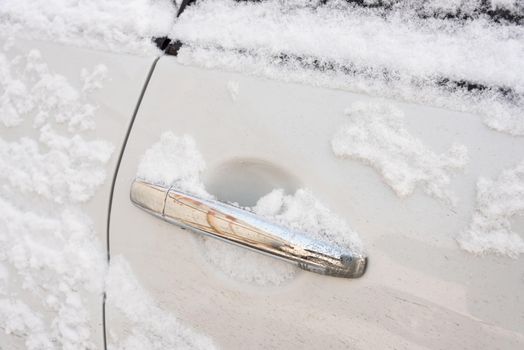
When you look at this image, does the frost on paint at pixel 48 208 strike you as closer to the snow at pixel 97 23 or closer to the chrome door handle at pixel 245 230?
the snow at pixel 97 23

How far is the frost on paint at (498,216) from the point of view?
3.34 feet

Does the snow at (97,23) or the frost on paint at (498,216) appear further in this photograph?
the snow at (97,23)

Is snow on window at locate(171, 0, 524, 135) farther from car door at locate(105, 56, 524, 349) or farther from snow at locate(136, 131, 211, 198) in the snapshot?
snow at locate(136, 131, 211, 198)

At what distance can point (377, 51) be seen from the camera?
3.86 feet

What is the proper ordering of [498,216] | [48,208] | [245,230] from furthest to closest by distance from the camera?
[48,208]
[245,230]
[498,216]

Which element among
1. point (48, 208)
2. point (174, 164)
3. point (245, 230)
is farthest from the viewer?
point (48, 208)

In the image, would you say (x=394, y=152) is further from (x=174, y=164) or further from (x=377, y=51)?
(x=174, y=164)

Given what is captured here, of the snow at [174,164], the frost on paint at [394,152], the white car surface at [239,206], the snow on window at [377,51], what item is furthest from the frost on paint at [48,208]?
the frost on paint at [394,152]

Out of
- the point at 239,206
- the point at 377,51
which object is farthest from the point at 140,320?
the point at 377,51

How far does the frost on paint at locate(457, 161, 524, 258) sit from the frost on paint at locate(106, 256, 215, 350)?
0.63 meters

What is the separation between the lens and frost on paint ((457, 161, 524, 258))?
102 cm

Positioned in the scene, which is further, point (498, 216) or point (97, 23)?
point (97, 23)

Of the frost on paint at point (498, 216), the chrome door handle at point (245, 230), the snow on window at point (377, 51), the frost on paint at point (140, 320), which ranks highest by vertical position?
the snow on window at point (377, 51)

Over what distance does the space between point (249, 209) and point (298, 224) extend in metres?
0.12
